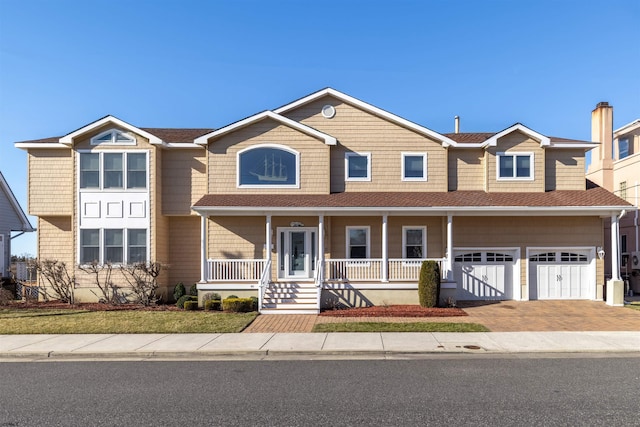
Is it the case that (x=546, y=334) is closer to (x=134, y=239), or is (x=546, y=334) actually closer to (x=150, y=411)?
(x=150, y=411)

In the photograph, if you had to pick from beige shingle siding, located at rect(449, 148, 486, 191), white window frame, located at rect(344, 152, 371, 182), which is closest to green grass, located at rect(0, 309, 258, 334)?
white window frame, located at rect(344, 152, 371, 182)

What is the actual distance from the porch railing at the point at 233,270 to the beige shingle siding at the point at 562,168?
40.2 feet

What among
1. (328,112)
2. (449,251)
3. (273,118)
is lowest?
(449,251)

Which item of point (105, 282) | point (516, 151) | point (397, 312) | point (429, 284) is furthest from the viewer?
point (516, 151)

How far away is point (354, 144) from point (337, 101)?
6.35 ft

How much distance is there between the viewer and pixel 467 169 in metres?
18.4

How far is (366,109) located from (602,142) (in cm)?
1278

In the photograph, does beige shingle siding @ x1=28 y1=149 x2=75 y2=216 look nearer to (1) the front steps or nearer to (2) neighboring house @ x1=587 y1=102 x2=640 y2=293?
(1) the front steps

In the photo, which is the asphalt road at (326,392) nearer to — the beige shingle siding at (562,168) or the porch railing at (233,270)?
the porch railing at (233,270)

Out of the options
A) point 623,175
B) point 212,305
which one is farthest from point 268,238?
point 623,175

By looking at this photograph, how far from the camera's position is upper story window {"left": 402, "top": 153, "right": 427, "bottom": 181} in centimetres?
1806

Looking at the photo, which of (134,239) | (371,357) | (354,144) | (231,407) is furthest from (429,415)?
(134,239)

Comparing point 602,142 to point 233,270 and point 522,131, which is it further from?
point 233,270

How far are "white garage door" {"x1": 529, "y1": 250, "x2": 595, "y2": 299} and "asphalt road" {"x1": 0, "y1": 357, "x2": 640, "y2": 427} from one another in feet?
29.1
